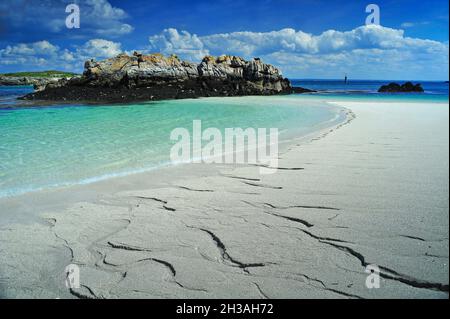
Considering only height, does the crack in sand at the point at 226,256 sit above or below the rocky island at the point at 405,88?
below

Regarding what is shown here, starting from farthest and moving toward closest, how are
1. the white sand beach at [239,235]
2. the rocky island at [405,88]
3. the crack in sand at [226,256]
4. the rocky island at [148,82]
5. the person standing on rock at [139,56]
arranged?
the rocky island at [405,88]
the person standing on rock at [139,56]
the rocky island at [148,82]
the crack in sand at [226,256]
the white sand beach at [239,235]

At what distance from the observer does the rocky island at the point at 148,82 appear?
37.1 m

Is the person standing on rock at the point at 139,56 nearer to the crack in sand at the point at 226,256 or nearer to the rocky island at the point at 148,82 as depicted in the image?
the rocky island at the point at 148,82

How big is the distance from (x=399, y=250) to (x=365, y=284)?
Answer: 697mm

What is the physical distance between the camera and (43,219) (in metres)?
4.52

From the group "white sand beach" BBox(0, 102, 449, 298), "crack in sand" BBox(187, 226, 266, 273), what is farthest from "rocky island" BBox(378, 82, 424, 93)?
"crack in sand" BBox(187, 226, 266, 273)

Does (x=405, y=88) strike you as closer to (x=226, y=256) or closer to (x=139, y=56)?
(x=139, y=56)

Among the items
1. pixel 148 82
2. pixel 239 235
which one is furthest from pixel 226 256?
pixel 148 82

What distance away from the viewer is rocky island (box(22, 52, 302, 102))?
122 feet

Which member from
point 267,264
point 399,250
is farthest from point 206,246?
point 399,250

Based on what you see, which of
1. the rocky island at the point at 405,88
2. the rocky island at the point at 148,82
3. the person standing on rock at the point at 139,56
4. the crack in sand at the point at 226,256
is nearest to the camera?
the crack in sand at the point at 226,256

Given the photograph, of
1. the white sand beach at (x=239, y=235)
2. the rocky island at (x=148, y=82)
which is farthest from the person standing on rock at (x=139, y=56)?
the white sand beach at (x=239, y=235)

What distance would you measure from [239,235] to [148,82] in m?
42.1

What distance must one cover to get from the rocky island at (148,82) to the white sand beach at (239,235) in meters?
30.1
